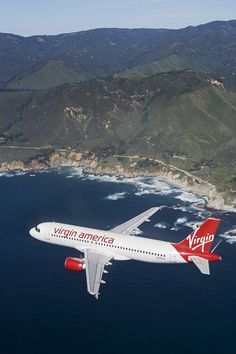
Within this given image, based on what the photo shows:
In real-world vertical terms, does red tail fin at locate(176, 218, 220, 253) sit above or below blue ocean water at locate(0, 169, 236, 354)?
above

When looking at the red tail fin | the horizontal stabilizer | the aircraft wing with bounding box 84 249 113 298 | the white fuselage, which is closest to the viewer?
the aircraft wing with bounding box 84 249 113 298

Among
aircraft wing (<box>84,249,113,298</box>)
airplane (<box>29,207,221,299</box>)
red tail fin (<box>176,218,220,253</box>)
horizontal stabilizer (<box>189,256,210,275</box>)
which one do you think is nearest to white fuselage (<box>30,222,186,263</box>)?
airplane (<box>29,207,221,299</box>)

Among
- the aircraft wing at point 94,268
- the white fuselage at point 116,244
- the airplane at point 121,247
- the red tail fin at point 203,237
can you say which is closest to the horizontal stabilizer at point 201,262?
the airplane at point 121,247

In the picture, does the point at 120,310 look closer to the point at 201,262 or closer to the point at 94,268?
the point at 94,268

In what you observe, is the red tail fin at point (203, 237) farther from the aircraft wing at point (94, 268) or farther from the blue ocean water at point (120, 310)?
the aircraft wing at point (94, 268)

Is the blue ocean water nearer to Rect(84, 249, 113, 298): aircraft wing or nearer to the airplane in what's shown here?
the airplane

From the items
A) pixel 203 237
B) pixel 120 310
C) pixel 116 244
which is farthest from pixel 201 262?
pixel 120 310

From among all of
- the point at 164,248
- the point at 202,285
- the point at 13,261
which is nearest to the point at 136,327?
the point at 164,248
